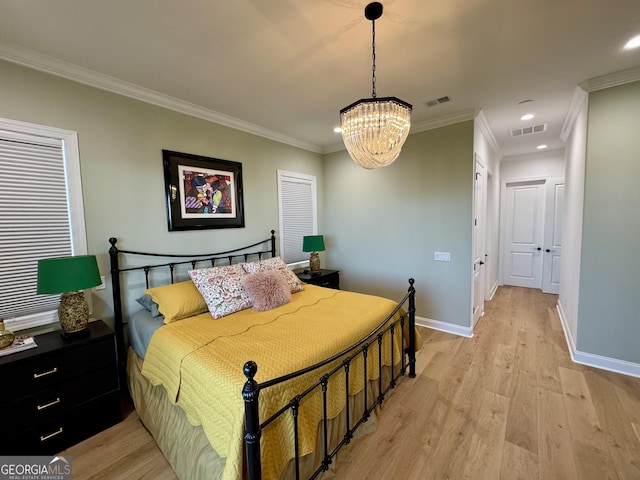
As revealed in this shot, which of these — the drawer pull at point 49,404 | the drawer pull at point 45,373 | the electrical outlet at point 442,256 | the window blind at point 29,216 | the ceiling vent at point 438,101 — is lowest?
the drawer pull at point 49,404

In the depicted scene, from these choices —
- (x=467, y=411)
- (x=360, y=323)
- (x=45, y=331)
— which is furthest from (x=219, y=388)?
(x=467, y=411)

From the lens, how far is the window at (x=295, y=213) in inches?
153

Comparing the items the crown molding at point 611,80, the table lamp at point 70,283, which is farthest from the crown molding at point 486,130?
the table lamp at point 70,283

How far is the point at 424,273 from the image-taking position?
11.8ft

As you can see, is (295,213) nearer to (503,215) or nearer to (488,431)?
(488,431)

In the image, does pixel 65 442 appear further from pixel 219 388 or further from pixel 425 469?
pixel 425 469

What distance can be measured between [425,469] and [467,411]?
0.69 m

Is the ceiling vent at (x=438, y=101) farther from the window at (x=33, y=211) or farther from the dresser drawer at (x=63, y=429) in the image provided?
the dresser drawer at (x=63, y=429)

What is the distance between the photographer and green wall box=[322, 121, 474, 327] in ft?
10.7

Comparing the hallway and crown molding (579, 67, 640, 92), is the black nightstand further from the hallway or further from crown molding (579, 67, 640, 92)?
crown molding (579, 67, 640, 92)

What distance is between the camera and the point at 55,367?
68.4 inches

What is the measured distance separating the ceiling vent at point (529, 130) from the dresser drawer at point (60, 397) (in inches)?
210

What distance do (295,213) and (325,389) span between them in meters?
2.95

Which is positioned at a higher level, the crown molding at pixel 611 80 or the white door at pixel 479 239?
the crown molding at pixel 611 80
